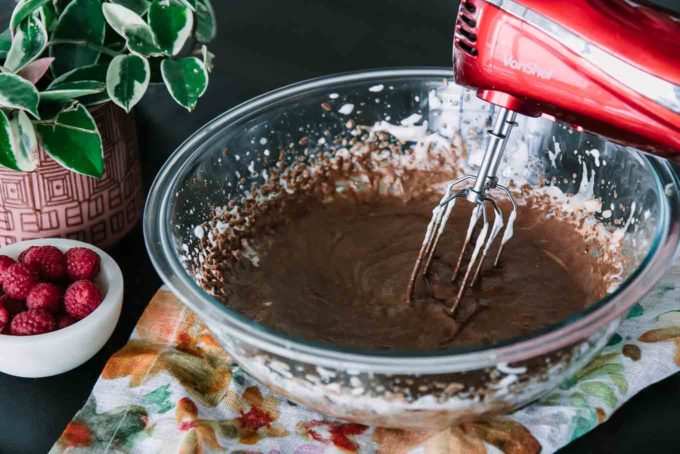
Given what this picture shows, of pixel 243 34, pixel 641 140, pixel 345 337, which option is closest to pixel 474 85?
pixel 641 140

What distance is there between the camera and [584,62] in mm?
608

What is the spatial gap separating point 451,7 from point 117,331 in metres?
0.79

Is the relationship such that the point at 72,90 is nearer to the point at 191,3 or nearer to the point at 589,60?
the point at 191,3

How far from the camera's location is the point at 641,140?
640 millimetres

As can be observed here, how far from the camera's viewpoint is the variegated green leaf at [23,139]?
776mm

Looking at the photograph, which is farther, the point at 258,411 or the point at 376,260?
the point at 376,260

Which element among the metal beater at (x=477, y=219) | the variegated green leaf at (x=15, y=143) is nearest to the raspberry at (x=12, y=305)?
the variegated green leaf at (x=15, y=143)

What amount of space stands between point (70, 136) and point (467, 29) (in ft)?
1.31

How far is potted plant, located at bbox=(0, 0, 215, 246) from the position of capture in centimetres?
79

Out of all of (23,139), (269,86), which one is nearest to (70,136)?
(23,139)

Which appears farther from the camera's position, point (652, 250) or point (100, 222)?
point (100, 222)

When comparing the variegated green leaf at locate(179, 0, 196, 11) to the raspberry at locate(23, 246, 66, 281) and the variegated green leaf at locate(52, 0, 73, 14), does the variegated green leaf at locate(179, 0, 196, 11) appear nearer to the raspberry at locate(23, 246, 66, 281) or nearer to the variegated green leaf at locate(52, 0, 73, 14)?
the variegated green leaf at locate(52, 0, 73, 14)

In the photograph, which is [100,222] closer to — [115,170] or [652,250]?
[115,170]

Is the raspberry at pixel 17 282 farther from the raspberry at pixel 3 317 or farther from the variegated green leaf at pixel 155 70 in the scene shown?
the variegated green leaf at pixel 155 70
